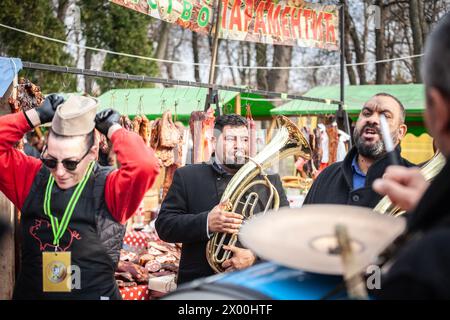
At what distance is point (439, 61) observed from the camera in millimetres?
1273

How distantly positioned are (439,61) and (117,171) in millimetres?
1882

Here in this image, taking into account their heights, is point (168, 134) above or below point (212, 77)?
below

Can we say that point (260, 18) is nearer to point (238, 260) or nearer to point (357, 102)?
point (238, 260)

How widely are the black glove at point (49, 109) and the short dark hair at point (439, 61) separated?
2057mm

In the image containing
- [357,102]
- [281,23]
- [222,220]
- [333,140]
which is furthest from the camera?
[357,102]

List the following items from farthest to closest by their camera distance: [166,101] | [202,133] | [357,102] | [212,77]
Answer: [357,102] < [166,101] < [212,77] < [202,133]

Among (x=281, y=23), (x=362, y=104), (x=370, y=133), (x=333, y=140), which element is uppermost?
(x=281, y=23)

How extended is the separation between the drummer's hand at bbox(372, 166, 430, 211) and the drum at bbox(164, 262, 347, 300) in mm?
330

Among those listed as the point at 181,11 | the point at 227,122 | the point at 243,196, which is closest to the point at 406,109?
the point at 181,11

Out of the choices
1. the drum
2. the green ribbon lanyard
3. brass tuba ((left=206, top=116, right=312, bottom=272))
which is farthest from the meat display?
the drum

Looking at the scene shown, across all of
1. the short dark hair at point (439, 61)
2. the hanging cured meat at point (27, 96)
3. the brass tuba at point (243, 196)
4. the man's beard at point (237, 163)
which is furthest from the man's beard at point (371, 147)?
the hanging cured meat at point (27, 96)

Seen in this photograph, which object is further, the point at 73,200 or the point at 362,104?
the point at 362,104
